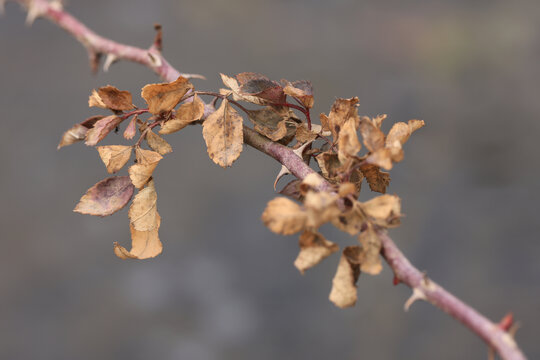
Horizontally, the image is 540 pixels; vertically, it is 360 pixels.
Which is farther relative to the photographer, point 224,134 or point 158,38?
point 158,38

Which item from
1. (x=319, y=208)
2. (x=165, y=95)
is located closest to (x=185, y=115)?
(x=165, y=95)

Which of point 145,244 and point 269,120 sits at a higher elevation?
point 269,120

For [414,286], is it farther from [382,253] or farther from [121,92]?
[121,92]

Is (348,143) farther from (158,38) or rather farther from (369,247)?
(158,38)

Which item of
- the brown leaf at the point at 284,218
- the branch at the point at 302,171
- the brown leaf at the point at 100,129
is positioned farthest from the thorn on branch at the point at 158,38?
the brown leaf at the point at 284,218

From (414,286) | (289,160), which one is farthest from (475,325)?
(289,160)

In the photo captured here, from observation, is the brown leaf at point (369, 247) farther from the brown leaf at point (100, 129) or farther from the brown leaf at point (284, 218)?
the brown leaf at point (100, 129)
